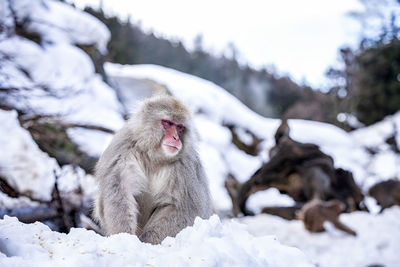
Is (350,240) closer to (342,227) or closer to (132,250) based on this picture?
(342,227)

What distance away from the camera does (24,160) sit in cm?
398

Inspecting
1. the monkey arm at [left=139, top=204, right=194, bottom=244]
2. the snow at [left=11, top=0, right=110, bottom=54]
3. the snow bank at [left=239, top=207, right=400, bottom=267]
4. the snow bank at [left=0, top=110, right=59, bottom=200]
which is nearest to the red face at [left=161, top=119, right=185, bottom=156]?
the monkey arm at [left=139, top=204, right=194, bottom=244]

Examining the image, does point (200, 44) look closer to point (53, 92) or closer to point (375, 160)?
point (375, 160)

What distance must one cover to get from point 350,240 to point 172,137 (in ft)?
11.5

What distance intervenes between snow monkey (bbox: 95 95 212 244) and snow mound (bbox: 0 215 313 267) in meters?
0.53

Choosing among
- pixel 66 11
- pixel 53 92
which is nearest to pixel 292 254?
pixel 53 92

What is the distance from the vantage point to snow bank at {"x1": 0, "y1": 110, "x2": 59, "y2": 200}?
147 inches

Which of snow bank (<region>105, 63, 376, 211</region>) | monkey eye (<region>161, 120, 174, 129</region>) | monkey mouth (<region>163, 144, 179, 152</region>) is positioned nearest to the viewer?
monkey mouth (<region>163, 144, 179, 152</region>)

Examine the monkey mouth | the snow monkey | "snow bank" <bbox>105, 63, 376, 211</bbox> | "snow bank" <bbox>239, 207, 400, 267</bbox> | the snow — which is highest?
the monkey mouth

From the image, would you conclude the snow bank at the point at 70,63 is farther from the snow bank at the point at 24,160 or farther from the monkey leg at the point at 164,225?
the monkey leg at the point at 164,225

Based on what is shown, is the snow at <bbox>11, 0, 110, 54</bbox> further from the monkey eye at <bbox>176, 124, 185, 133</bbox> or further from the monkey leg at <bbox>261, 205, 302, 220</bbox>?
the monkey leg at <bbox>261, 205, 302, 220</bbox>

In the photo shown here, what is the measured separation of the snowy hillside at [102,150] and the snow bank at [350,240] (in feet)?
0.05

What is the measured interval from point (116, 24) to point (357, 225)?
14739 mm

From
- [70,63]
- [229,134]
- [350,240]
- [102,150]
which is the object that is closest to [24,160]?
[102,150]
